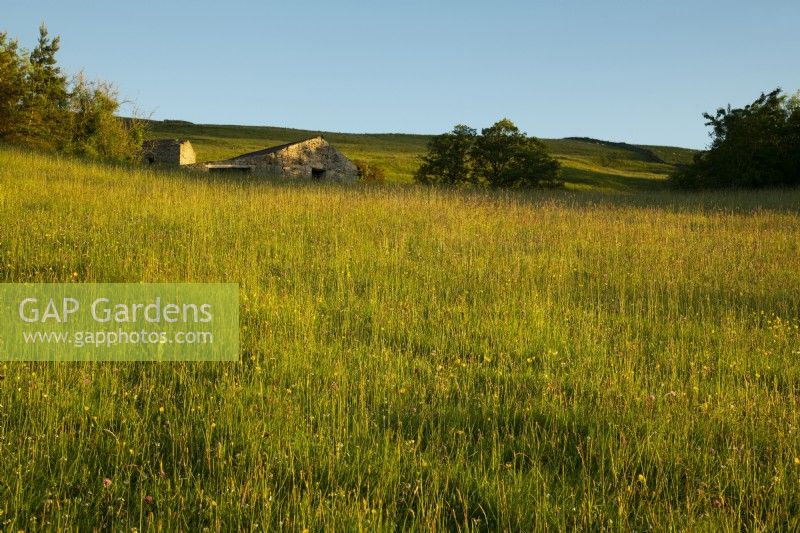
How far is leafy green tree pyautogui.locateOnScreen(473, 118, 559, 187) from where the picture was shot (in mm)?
53469

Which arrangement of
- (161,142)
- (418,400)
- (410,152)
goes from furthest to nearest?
(410,152) → (161,142) → (418,400)

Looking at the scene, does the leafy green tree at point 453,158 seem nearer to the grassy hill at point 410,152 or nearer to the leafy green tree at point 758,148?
the grassy hill at point 410,152

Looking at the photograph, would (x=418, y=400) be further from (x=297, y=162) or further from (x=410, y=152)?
(x=410, y=152)

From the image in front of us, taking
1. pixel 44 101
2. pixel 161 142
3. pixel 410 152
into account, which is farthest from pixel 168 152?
pixel 410 152

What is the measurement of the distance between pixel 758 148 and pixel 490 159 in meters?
22.6

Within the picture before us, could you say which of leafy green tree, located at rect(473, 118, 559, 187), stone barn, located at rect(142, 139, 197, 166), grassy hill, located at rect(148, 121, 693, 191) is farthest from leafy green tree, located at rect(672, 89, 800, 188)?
stone barn, located at rect(142, 139, 197, 166)

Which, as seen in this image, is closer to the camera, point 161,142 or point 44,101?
point 44,101

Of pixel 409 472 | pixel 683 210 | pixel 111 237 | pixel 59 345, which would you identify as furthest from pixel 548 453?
pixel 683 210

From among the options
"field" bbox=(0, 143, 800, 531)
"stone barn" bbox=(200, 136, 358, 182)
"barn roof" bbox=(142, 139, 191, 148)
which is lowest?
"field" bbox=(0, 143, 800, 531)

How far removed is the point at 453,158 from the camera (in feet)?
186

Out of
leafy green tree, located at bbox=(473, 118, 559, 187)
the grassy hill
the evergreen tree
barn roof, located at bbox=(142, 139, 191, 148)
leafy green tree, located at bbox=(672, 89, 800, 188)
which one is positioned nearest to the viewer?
leafy green tree, located at bbox=(672, 89, 800, 188)

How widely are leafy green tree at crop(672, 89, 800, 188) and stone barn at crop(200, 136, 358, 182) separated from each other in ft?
79.0

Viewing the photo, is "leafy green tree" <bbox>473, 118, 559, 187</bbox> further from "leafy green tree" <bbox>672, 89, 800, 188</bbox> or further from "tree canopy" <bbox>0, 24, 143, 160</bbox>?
"tree canopy" <bbox>0, 24, 143, 160</bbox>

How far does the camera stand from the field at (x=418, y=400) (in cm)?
327
